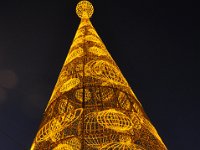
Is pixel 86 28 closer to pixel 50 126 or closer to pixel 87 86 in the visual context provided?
pixel 87 86

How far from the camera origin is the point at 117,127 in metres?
5.72

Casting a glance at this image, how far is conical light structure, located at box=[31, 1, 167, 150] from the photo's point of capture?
5.84 metres

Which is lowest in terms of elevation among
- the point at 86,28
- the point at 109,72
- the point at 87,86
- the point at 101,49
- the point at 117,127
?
the point at 117,127

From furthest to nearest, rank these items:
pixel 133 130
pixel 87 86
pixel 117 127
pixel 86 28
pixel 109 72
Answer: pixel 86 28 → pixel 109 72 → pixel 87 86 → pixel 133 130 → pixel 117 127

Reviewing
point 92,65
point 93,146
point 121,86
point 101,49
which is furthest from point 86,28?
point 93,146

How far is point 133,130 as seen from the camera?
241 inches

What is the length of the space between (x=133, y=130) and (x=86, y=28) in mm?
3886

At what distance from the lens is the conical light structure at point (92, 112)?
584 centimetres

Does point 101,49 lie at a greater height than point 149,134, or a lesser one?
greater

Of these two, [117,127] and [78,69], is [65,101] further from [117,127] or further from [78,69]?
[117,127]

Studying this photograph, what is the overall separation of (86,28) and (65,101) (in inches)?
99.9

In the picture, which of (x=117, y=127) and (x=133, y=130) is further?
(x=133, y=130)

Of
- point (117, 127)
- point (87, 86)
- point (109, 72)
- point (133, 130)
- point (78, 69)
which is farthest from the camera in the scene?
point (78, 69)

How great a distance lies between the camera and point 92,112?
6.15 m
